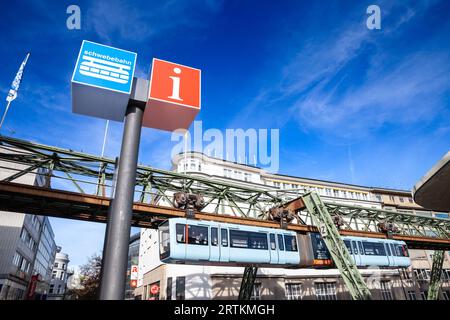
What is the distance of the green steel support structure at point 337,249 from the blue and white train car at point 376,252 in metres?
3.02

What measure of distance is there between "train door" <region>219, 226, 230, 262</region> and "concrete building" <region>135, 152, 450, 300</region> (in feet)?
20.8

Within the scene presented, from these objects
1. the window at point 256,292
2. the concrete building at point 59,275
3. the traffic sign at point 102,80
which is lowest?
the window at point 256,292

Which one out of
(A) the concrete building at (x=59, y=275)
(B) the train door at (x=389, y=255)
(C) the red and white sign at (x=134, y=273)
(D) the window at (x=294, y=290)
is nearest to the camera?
(B) the train door at (x=389, y=255)

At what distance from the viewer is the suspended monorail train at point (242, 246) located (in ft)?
44.8

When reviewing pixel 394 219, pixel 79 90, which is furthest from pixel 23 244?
pixel 394 219

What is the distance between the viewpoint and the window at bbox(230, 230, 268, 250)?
15344mm

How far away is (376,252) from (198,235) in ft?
49.9

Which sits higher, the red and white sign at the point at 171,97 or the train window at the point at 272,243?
the red and white sign at the point at 171,97

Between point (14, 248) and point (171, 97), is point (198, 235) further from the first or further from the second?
point (14, 248)

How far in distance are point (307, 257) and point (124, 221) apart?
1440cm

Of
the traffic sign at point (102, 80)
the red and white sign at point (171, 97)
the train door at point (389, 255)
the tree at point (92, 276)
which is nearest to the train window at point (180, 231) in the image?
the red and white sign at point (171, 97)

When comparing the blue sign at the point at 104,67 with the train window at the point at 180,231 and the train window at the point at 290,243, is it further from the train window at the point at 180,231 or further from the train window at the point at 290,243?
the train window at the point at 290,243

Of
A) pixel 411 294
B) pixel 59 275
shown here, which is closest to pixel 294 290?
pixel 411 294
